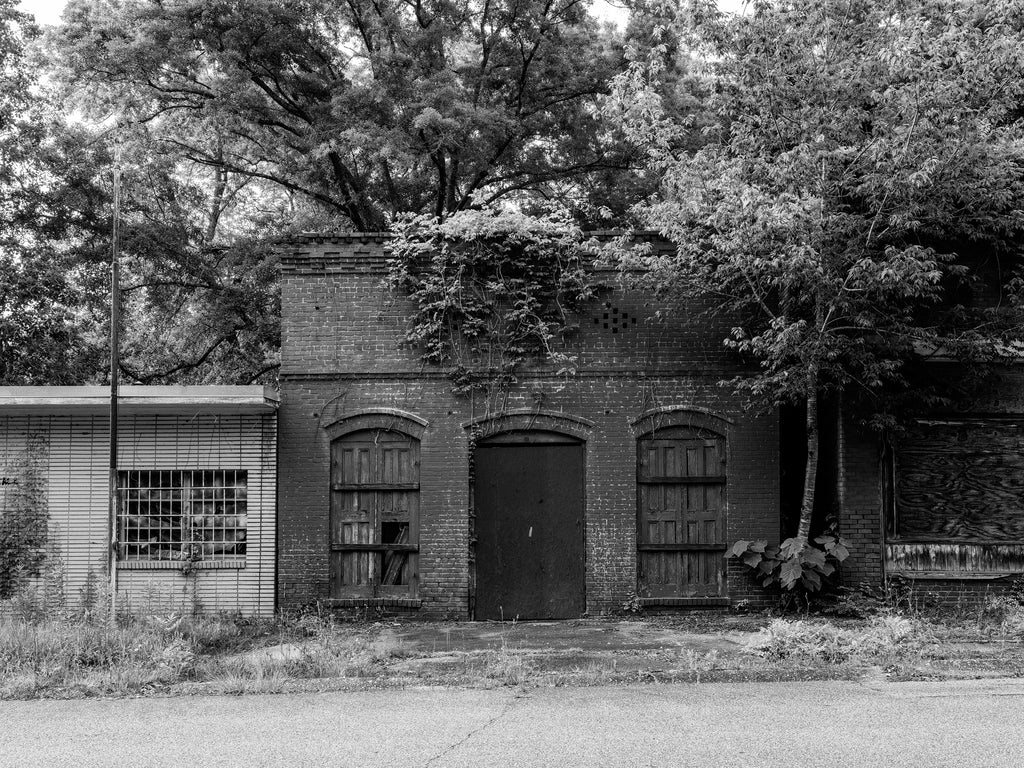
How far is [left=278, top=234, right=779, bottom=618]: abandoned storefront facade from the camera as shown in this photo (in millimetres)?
12117

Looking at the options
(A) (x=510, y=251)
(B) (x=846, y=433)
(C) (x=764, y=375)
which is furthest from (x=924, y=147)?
(A) (x=510, y=251)

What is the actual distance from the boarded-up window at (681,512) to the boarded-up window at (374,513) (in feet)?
10.2

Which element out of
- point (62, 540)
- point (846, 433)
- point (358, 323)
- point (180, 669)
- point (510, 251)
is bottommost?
point (180, 669)

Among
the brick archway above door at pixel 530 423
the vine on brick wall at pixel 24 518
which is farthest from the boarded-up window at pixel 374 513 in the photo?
the vine on brick wall at pixel 24 518

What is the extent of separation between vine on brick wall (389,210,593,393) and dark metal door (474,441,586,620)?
45.1 inches

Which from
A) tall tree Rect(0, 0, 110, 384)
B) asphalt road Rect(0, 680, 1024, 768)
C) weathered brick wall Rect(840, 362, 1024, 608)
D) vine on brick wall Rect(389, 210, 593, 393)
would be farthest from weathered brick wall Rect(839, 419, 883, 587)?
tall tree Rect(0, 0, 110, 384)

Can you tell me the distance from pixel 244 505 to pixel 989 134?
33.4 feet

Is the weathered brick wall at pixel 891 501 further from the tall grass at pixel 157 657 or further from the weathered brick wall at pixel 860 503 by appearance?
the tall grass at pixel 157 657

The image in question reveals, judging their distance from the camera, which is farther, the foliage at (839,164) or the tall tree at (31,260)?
the tall tree at (31,260)

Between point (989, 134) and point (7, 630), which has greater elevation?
point (989, 134)

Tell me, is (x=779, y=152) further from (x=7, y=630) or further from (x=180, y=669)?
(x=7, y=630)

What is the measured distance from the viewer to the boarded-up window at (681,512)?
12.2m

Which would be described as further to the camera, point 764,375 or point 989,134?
point 764,375

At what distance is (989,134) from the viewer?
1000 cm
